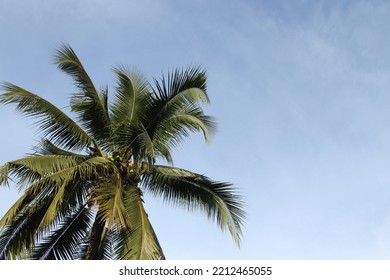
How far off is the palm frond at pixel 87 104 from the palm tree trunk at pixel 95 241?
255cm

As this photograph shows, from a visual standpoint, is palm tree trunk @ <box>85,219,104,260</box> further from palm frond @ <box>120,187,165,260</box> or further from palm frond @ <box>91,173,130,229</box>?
palm frond @ <box>120,187,165,260</box>

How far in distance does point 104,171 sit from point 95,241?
1740mm

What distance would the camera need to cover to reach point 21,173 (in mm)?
12375

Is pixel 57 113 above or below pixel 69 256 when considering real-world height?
above

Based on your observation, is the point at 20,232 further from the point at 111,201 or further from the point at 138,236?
the point at 138,236

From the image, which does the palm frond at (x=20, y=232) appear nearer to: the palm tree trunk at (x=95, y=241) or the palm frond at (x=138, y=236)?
the palm tree trunk at (x=95, y=241)

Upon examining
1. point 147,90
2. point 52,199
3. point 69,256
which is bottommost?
point 69,256

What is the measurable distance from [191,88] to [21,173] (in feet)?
15.7

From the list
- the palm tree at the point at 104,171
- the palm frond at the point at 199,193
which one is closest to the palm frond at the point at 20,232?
the palm tree at the point at 104,171

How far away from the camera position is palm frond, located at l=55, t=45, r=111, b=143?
547 inches

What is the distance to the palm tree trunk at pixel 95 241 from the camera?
40.0 ft
